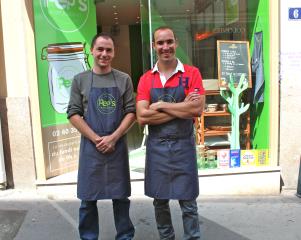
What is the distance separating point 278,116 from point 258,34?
107 cm

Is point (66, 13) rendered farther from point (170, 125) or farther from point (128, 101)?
point (170, 125)

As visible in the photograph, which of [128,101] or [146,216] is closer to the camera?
[128,101]

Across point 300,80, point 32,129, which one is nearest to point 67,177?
point 32,129

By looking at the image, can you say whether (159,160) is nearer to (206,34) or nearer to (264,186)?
(264,186)

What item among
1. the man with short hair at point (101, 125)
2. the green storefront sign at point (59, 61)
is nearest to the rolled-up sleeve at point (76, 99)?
the man with short hair at point (101, 125)

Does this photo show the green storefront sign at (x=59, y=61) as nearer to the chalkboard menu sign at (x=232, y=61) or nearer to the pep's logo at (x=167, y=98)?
the chalkboard menu sign at (x=232, y=61)

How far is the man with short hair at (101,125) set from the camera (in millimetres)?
3240

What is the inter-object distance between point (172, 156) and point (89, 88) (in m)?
0.85

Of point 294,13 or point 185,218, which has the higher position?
point 294,13

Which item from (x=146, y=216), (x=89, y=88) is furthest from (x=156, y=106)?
(x=146, y=216)

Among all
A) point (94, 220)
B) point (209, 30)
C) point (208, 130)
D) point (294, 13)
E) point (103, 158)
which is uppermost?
point (294, 13)

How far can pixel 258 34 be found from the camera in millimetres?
5180

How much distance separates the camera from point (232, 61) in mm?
5215

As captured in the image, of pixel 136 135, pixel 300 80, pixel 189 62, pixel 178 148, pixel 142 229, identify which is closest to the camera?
pixel 178 148
